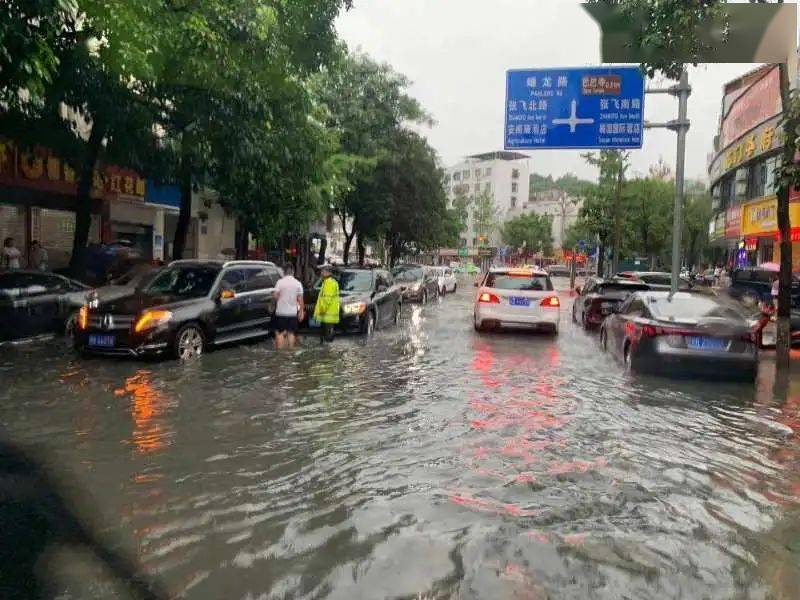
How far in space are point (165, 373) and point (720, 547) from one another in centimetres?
725

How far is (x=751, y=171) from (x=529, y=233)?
6576cm

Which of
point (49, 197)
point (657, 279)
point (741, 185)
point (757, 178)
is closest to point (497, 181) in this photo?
point (741, 185)

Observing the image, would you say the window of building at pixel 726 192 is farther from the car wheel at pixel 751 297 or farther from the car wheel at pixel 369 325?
the car wheel at pixel 369 325

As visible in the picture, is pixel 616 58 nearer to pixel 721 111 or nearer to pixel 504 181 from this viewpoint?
pixel 721 111

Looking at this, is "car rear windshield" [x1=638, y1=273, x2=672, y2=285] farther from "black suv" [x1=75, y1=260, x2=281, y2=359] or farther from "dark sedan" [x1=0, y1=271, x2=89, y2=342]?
"dark sedan" [x1=0, y1=271, x2=89, y2=342]

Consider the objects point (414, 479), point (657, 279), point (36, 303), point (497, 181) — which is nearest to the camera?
point (414, 479)

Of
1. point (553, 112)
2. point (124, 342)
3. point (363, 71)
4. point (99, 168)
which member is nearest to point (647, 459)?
point (124, 342)

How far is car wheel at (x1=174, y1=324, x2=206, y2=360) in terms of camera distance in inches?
406

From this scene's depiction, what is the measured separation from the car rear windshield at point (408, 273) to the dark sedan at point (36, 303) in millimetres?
15543

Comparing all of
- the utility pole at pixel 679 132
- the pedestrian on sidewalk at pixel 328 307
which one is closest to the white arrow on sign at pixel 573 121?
the utility pole at pixel 679 132

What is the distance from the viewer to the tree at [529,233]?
99.3 meters

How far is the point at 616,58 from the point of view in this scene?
11.9 meters

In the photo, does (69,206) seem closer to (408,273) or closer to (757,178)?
(408,273)

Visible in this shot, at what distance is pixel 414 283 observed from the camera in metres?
26.9
